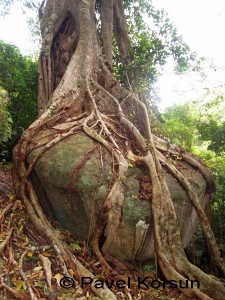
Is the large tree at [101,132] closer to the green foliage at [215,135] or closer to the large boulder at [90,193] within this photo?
the large boulder at [90,193]

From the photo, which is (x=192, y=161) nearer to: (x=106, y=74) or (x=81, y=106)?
(x=81, y=106)

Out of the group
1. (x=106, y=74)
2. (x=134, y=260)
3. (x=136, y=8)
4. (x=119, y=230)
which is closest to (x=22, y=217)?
(x=119, y=230)

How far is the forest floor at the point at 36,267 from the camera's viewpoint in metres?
2.48

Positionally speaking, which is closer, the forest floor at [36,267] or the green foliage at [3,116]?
the forest floor at [36,267]

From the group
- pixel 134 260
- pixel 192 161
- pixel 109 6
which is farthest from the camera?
pixel 109 6

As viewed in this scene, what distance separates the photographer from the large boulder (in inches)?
133

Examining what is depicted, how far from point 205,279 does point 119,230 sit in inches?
45.5

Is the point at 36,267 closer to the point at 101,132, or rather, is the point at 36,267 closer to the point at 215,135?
the point at 101,132

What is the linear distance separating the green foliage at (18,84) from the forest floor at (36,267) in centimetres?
453

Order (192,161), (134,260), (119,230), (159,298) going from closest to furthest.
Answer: (159,298), (119,230), (134,260), (192,161)

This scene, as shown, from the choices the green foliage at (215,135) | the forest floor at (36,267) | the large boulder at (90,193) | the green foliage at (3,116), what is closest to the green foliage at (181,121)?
the green foliage at (215,135)

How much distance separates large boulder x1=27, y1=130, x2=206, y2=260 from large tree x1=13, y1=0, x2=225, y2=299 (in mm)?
101

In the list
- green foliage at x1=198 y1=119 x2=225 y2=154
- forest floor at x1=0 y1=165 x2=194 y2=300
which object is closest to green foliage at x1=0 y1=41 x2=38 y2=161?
forest floor at x1=0 y1=165 x2=194 y2=300

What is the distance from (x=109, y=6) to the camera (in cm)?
775
